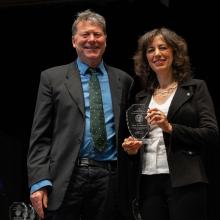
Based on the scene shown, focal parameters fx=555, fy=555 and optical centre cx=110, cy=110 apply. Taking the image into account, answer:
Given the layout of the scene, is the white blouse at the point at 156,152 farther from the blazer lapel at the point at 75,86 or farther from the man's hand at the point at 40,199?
the man's hand at the point at 40,199

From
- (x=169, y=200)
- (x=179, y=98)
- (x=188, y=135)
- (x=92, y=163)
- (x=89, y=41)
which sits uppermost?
(x=89, y=41)


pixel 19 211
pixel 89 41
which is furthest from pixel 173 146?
pixel 19 211

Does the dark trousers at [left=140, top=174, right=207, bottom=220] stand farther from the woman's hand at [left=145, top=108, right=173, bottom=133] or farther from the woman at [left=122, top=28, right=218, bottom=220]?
the woman's hand at [left=145, top=108, right=173, bottom=133]

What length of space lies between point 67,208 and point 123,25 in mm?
3006

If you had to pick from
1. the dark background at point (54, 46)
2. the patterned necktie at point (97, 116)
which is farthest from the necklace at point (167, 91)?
the dark background at point (54, 46)

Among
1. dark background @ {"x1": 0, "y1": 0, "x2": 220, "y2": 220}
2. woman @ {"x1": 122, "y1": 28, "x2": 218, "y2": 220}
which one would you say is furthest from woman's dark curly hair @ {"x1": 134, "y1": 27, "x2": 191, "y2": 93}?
dark background @ {"x1": 0, "y1": 0, "x2": 220, "y2": 220}

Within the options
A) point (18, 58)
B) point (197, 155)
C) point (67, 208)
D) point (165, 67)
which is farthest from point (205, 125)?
point (18, 58)

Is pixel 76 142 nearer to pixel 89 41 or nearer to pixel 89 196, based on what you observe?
pixel 89 196

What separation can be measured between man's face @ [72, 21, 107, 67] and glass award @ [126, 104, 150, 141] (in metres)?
0.34

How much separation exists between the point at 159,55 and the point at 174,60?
87mm

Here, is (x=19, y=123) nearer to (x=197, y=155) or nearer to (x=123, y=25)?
(x=123, y=25)

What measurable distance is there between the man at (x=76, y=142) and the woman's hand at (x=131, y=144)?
72 mm

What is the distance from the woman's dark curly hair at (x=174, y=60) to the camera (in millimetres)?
2617

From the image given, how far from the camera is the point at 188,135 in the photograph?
7.79ft
